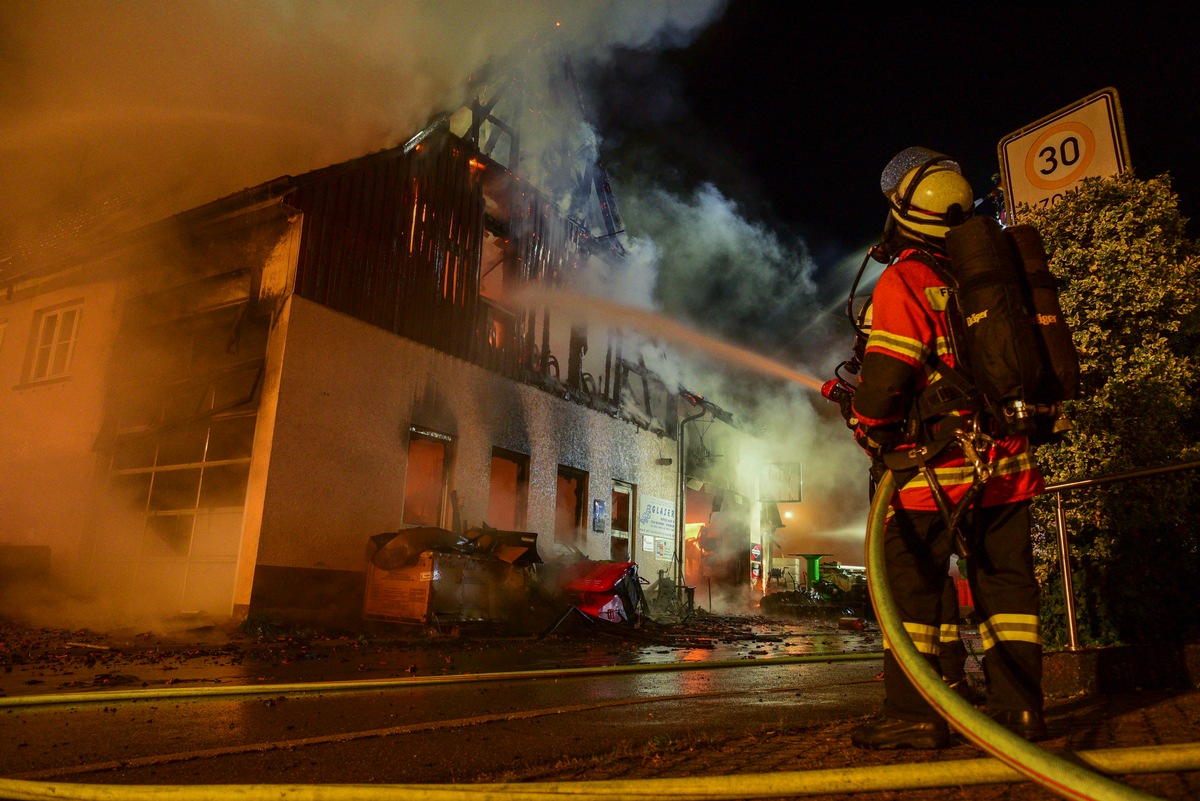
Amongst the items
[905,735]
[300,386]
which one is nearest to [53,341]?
[300,386]

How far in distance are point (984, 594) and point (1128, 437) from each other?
9.50 feet

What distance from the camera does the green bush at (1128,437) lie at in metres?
4.53

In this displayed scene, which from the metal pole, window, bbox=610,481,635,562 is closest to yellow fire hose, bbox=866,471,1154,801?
the metal pole

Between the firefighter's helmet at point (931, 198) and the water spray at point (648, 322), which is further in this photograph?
the water spray at point (648, 322)

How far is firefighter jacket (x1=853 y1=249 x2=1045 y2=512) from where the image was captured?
247 centimetres

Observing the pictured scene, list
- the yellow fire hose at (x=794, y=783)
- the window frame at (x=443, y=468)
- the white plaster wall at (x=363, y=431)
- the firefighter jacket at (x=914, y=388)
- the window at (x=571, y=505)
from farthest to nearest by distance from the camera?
the window at (x=571, y=505) < the window frame at (x=443, y=468) < the white plaster wall at (x=363, y=431) < the firefighter jacket at (x=914, y=388) < the yellow fire hose at (x=794, y=783)

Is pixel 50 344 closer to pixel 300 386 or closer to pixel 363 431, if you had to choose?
pixel 300 386

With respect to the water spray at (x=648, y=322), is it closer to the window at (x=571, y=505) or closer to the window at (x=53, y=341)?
the window at (x=571, y=505)

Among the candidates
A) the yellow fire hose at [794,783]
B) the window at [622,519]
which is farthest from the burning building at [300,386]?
Answer: the yellow fire hose at [794,783]

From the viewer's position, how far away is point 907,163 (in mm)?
2961

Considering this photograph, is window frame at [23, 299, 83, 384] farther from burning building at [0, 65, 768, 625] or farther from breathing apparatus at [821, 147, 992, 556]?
breathing apparatus at [821, 147, 992, 556]

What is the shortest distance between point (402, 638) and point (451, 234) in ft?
23.3

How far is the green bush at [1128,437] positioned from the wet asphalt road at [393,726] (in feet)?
5.19

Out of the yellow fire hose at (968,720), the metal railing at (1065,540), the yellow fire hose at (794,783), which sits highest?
the metal railing at (1065,540)
